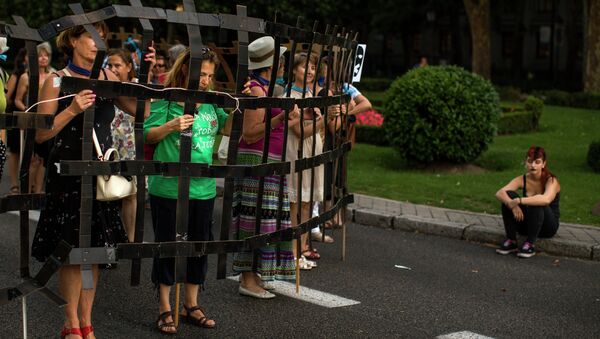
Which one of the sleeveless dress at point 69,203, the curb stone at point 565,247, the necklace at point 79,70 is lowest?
the curb stone at point 565,247

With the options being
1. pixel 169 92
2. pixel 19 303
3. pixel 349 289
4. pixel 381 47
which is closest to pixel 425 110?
pixel 349 289

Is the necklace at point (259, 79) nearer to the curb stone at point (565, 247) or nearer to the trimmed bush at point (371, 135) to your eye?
the curb stone at point (565, 247)

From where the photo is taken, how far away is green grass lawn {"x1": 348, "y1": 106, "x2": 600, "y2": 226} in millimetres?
11008

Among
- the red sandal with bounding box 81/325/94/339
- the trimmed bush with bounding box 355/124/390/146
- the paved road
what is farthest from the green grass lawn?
the red sandal with bounding box 81/325/94/339

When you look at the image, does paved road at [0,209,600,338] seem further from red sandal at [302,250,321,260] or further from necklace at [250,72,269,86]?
necklace at [250,72,269,86]

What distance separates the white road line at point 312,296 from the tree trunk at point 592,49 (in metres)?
24.3

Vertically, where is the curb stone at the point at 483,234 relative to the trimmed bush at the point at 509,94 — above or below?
below

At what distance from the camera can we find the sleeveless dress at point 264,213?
664cm

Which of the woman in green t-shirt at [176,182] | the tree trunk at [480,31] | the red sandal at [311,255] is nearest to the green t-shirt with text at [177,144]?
the woman in green t-shirt at [176,182]

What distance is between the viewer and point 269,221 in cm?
667

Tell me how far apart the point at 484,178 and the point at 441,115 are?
1047mm

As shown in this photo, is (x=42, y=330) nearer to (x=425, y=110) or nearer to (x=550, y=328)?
(x=550, y=328)

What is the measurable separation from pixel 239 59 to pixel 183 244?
0.97 metres

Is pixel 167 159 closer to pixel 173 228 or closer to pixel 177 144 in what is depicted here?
pixel 177 144
